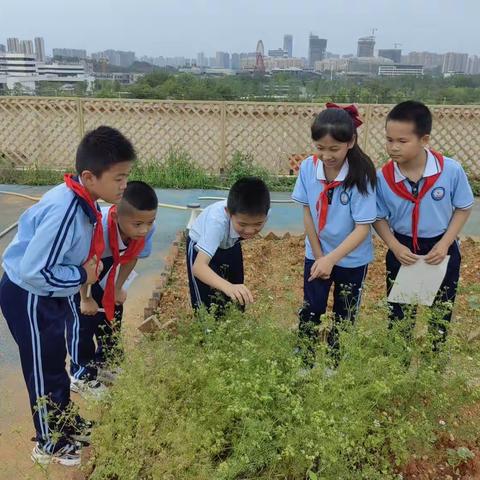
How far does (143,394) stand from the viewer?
1.77m

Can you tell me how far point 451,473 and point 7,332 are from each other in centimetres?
264

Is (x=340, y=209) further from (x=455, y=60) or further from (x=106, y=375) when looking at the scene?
(x=455, y=60)

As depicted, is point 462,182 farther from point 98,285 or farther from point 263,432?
point 98,285

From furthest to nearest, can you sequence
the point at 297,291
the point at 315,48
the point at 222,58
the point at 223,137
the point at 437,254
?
the point at 222,58
the point at 315,48
the point at 223,137
the point at 297,291
the point at 437,254

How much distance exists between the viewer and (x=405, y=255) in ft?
7.81

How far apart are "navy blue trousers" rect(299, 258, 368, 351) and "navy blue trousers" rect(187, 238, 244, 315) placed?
0.37m

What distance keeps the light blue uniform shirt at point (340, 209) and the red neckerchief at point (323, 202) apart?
15 millimetres

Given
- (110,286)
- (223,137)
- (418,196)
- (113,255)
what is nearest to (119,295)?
(110,286)

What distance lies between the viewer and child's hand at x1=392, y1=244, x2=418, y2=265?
7.78 feet

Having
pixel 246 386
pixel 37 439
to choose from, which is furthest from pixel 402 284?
pixel 37 439

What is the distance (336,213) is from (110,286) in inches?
44.7

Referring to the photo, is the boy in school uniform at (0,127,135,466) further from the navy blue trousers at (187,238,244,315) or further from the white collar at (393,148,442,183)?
the white collar at (393,148,442,183)

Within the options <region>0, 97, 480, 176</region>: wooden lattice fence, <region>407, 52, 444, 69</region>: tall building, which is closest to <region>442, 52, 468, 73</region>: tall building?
<region>407, 52, 444, 69</region>: tall building

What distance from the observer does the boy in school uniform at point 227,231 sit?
211 centimetres
